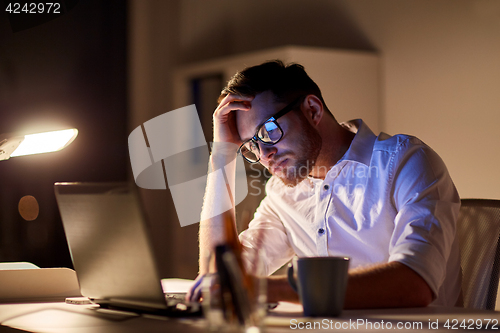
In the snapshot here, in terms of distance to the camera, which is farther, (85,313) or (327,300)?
(85,313)

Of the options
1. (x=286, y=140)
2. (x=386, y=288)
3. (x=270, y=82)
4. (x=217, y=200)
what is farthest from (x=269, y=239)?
(x=386, y=288)

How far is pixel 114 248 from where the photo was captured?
0.91 meters

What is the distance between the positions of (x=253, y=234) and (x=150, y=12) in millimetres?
3057

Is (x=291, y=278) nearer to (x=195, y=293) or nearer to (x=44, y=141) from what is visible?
(x=195, y=293)

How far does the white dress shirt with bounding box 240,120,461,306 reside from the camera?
1.15 meters

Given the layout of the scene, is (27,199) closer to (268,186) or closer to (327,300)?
(268,186)

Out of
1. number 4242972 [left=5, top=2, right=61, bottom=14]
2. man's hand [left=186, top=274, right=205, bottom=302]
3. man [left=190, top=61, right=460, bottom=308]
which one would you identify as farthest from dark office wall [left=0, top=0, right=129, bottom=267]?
man's hand [left=186, top=274, right=205, bottom=302]

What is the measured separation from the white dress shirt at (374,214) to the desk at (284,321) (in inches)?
6.6

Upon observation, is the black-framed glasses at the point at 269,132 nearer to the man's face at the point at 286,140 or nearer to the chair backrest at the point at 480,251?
the man's face at the point at 286,140

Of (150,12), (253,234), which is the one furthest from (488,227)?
(150,12)

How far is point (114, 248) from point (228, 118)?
0.83m

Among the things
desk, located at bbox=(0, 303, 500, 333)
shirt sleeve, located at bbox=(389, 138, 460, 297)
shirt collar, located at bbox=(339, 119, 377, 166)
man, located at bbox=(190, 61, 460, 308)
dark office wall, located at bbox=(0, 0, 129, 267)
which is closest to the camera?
desk, located at bbox=(0, 303, 500, 333)

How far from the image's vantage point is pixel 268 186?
6.01 ft

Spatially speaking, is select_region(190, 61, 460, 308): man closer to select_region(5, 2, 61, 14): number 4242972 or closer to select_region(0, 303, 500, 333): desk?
select_region(0, 303, 500, 333): desk
